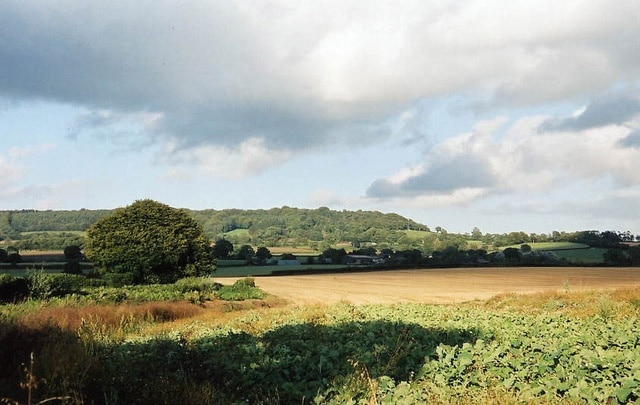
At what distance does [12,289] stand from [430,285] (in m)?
31.5

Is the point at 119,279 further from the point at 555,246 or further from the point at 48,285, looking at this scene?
the point at 555,246

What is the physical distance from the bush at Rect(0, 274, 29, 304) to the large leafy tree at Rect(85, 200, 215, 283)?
932 cm

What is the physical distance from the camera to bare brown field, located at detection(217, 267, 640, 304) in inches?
1447

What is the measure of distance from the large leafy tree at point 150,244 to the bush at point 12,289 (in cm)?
932

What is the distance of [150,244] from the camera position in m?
39.7

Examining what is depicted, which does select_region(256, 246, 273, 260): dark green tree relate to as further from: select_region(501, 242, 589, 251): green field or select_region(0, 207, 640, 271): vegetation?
select_region(501, 242, 589, 251): green field

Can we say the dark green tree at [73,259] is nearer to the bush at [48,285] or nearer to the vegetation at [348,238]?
the vegetation at [348,238]

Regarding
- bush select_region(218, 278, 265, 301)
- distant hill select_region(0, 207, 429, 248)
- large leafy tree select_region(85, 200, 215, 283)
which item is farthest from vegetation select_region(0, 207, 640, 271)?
bush select_region(218, 278, 265, 301)

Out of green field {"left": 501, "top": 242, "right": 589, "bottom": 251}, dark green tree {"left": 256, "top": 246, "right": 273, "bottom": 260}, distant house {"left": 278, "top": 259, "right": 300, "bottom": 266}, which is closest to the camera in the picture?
distant house {"left": 278, "top": 259, "right": 300, "bottom": 266}

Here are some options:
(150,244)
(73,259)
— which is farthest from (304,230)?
(150,244)

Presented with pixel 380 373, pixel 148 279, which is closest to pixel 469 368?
pixel 380 373

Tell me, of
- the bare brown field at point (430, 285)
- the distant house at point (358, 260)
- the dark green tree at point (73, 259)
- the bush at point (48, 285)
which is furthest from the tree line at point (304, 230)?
the bush at point (48, 285)

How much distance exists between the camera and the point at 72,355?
11.0 metres

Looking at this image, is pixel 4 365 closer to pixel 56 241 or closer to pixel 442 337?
pixel 442 337
